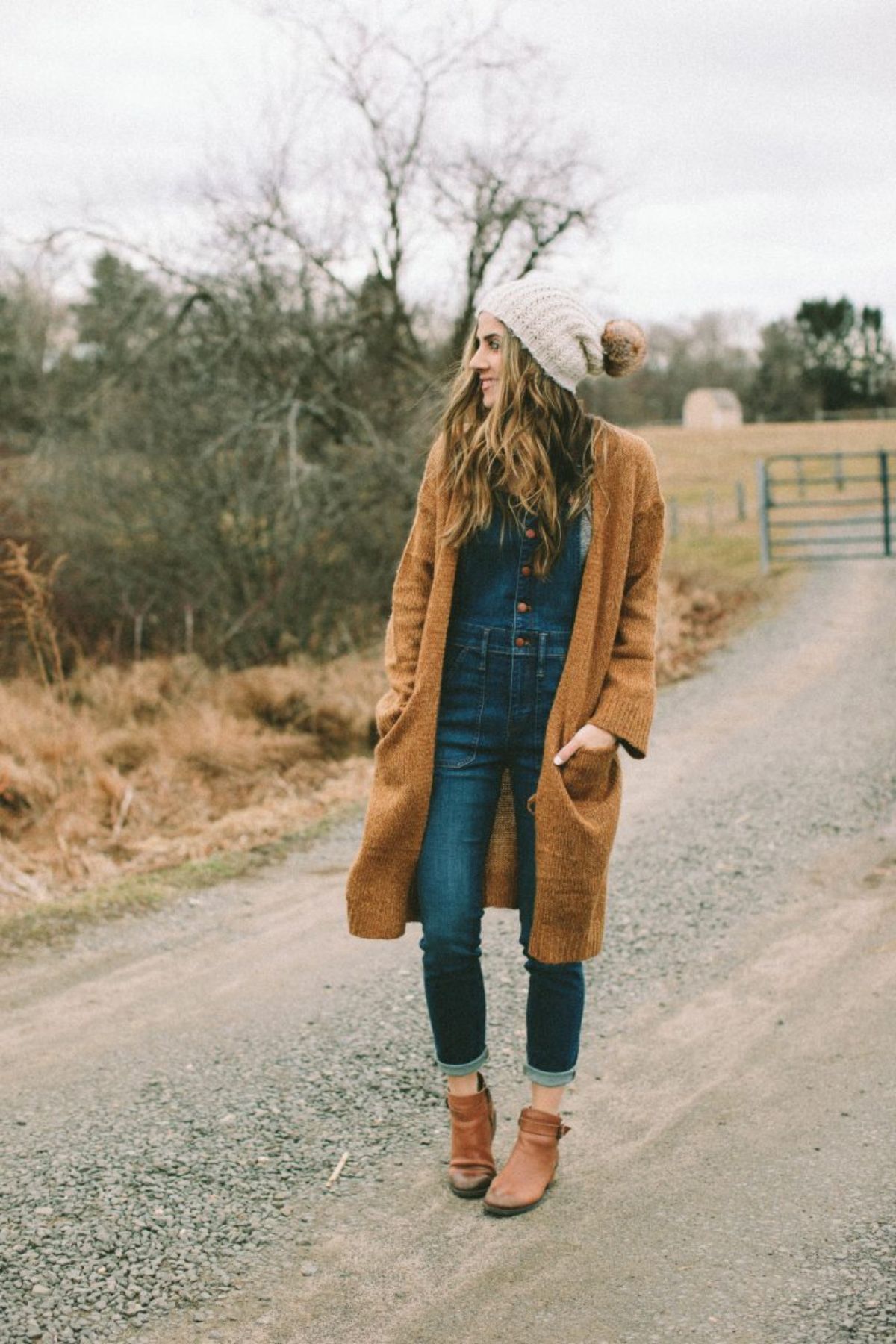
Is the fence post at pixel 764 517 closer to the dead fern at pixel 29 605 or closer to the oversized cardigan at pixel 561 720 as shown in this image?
the dead fern at pixel 29 605

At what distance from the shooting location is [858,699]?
912cm

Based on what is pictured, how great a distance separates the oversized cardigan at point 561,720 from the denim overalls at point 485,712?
0.12 ft

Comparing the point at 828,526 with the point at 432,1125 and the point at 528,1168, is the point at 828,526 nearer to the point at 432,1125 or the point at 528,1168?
the point at 432,1125

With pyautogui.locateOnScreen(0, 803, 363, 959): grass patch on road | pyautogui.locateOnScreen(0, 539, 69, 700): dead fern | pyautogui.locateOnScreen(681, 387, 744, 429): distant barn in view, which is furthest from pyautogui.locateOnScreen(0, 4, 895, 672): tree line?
→ pyautogui.locateOnScreen(681, 387, 744, 429): distant barn

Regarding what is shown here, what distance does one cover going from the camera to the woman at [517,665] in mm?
2641

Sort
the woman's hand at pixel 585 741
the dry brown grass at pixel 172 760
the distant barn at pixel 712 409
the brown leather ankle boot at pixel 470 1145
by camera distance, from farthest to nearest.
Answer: the distant barn at pixel 712 409 → the dry brown grass at pixel 172 760 → the brown leather ankle boot at pixel 470 1145 → the woman's hand at pixel 585 741

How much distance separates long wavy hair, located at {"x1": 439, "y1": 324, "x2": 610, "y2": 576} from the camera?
2.63m

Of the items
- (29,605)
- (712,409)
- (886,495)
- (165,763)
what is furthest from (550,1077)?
(712,409)

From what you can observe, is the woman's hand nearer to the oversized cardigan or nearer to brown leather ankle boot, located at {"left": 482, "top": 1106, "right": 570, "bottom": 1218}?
the oversized cardigan

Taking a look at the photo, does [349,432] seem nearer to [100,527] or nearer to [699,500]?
[100,527]

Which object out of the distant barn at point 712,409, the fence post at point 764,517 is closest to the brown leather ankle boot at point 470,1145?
the fence post at point 764,517

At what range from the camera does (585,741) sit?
8.62ft

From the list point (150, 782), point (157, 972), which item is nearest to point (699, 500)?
point (150, 782)

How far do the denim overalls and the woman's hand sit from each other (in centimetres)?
8
